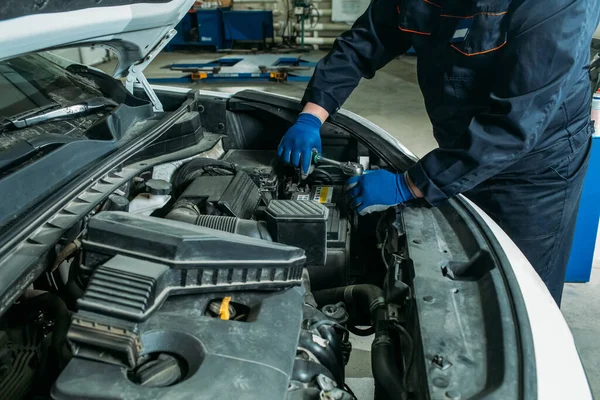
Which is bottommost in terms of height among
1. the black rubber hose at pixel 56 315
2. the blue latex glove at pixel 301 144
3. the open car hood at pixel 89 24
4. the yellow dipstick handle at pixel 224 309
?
the black rubber hose at pixel 56 315

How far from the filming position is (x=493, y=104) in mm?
1342

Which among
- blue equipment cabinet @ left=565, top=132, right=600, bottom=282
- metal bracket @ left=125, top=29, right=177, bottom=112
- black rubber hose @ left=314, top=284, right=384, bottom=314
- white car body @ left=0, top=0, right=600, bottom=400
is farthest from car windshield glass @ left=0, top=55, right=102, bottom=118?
blue equipment cabinet @ left=565, top=132, right=600, bottom=282

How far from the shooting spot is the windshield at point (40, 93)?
133 cm

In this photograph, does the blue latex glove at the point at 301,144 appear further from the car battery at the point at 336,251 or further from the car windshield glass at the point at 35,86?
the car windshield glass at the point at 35,86

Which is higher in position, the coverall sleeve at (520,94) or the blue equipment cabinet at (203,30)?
the coverall sleeve at (520,94)

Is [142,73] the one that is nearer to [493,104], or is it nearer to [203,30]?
[493,104]

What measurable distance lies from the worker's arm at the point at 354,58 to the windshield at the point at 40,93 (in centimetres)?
69

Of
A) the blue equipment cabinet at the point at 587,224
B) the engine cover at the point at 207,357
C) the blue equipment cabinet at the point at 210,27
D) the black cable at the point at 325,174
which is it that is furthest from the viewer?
the blue equipment cabinet at the point at 210,27

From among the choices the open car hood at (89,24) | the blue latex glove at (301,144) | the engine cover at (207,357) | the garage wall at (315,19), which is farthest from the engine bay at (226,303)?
the garage wall at (315,19)

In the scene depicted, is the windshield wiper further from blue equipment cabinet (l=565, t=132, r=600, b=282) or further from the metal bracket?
blue equipment cabinet (l=565, t=132, r=600, b=282)

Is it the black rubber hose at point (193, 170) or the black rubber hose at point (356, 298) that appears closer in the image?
the black rubber hose at point (356, 298)

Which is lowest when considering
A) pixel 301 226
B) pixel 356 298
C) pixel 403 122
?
pixel 403 122

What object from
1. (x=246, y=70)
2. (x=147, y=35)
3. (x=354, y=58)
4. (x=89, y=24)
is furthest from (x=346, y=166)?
(x=246, y=70)

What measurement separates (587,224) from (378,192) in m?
1.55
